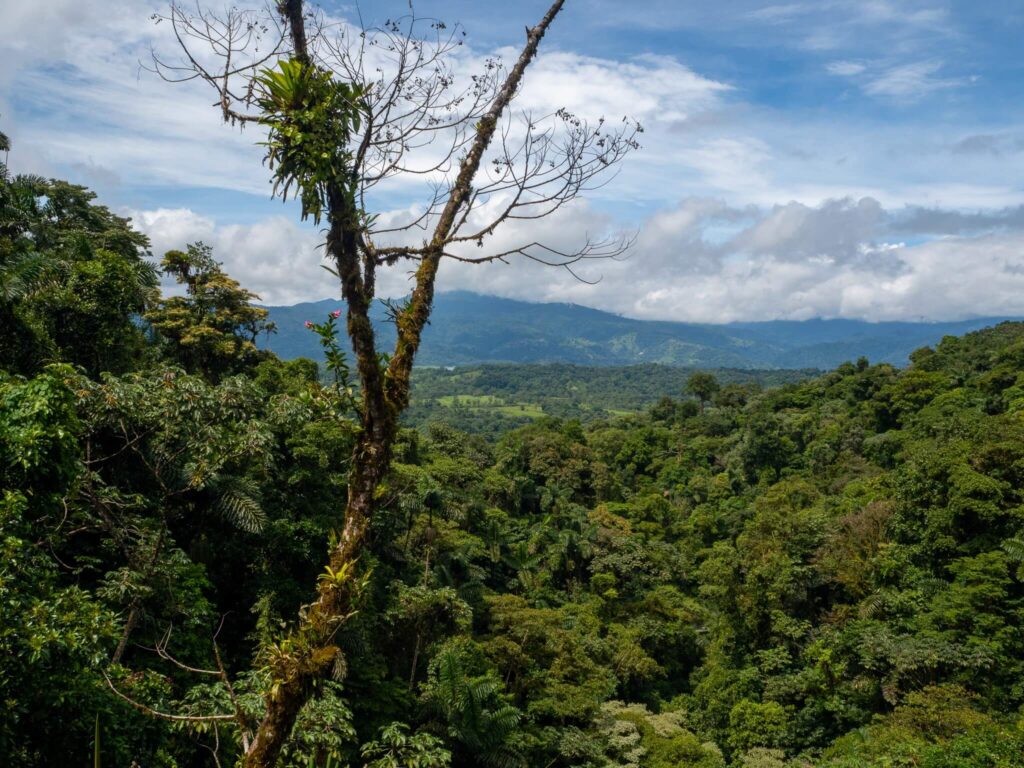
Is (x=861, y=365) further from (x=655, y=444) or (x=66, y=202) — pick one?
(x=66, y=202)

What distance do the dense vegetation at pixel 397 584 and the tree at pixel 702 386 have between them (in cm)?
3465

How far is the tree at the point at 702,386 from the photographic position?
66688mm

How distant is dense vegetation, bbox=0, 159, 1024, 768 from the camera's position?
5.11m

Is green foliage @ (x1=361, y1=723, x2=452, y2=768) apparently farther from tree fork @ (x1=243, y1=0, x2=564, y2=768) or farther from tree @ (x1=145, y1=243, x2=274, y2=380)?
tree @ (x1=145, y1=243, x2=274, y2=380)

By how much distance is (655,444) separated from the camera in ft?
172

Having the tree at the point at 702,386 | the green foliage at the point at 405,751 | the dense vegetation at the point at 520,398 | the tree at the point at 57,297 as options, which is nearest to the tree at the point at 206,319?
the tree at the point at 57,297

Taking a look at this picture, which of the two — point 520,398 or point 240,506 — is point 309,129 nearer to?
point 240,506

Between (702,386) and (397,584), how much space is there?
188ft

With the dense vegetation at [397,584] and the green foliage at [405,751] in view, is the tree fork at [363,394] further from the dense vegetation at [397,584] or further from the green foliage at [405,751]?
the green foliage at [405,751]

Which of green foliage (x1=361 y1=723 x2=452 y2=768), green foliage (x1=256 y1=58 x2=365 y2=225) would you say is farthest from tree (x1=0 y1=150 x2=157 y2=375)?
green foliage (x1=256 y1=58 x2=365 y2=225)

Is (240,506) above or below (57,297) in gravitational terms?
below

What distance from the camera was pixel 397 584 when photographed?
592 inches

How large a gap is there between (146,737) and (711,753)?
50.2 ft

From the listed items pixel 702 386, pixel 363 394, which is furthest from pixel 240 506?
pixel 702 386
